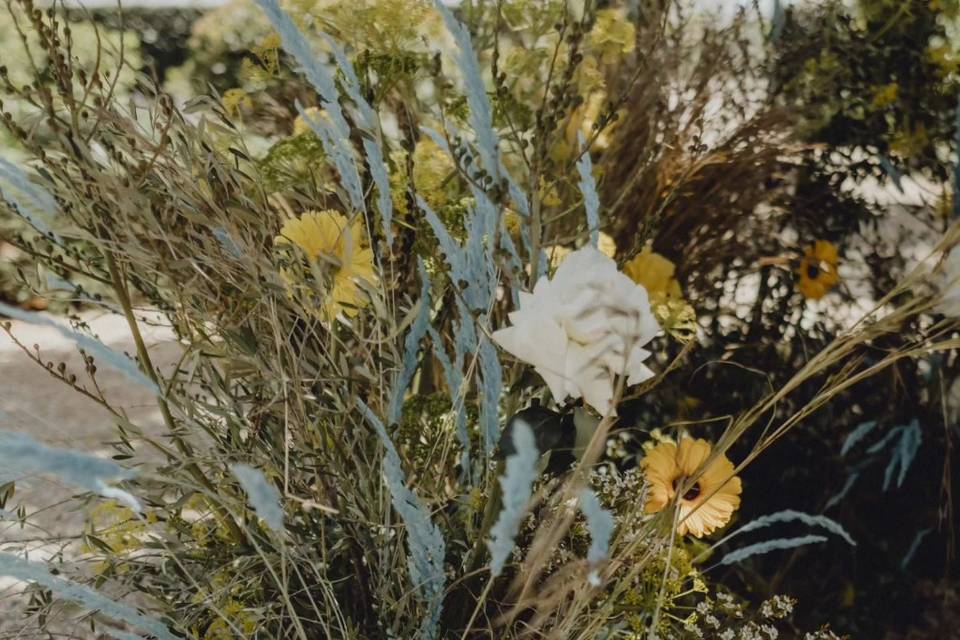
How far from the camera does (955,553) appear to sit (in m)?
1.92

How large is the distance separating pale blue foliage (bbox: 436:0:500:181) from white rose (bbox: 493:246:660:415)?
0.10 m

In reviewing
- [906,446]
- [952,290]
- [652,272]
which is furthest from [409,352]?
[906,446]

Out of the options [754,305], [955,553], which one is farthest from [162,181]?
[955,553]

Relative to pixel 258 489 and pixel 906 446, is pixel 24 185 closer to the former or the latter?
pixel 258 489

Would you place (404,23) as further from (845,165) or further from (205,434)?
(845,165)

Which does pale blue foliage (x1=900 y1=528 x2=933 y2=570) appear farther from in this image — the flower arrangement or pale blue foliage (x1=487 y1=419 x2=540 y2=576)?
pale blue foliage (x1=487 y1=419 x2=540 y2=576)

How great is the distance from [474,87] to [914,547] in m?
1.61

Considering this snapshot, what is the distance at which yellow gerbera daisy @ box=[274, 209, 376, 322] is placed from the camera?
75cm

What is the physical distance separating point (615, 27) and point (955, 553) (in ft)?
4.42

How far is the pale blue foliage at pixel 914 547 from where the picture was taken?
5.97 feet

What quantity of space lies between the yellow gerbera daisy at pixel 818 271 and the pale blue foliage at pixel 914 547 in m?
0.52

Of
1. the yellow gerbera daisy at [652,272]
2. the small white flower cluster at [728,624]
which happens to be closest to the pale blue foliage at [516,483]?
the small white flower cluster at [728,624]

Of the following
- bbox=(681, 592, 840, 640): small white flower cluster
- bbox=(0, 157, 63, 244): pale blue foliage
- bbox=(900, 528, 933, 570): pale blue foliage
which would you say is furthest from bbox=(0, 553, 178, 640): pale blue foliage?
bbox=(900, 528, 933, 570): pale blue foliage

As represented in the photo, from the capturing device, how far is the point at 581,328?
0.62 meters
